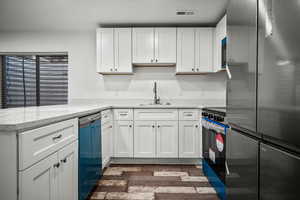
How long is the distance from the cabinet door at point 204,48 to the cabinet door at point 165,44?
1.35 ft

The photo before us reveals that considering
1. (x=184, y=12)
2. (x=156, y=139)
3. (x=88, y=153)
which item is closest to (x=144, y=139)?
(x=156, y=139)

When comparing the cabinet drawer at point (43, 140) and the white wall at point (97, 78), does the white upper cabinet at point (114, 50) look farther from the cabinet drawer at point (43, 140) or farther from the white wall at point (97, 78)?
the cabinet drawer at point (43, 140)

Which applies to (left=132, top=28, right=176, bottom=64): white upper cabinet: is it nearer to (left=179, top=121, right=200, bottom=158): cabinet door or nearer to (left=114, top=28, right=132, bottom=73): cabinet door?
(left=114, top=28, right=132, bottom=73): cabinet door

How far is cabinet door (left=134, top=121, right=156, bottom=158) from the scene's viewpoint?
3104mm

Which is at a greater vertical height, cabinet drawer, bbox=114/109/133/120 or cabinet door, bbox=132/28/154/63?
cabinet door, bbox=132/28/154/63

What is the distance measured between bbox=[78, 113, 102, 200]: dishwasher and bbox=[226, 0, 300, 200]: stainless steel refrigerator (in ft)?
3.98

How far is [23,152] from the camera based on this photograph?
3.05 feet

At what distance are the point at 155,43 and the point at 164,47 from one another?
170mm

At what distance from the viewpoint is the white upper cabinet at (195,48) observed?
338 centimetres

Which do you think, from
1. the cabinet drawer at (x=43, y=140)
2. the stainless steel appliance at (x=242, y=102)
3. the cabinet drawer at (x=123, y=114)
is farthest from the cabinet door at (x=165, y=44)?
the cabinet drawer at (x=43, y=140)

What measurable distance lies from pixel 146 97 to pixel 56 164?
8.51 feet

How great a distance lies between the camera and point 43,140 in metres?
1.14

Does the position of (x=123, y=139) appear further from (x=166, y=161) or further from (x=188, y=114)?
(x=188, y=114)

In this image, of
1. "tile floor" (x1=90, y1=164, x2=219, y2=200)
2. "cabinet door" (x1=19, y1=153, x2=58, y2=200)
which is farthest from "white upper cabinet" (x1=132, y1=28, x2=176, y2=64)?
"cabinet door" (x1=19, y1=153, x2=58, y2=200)
